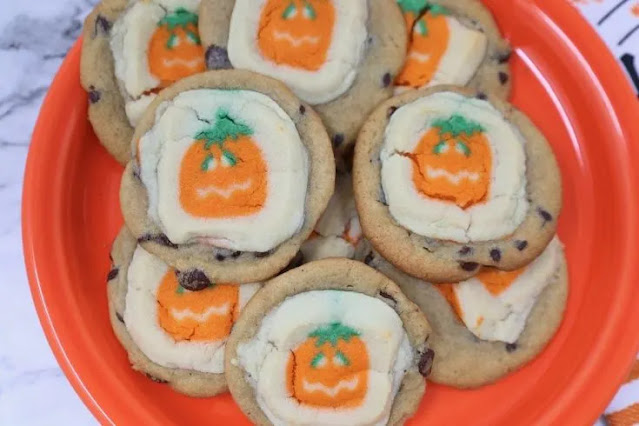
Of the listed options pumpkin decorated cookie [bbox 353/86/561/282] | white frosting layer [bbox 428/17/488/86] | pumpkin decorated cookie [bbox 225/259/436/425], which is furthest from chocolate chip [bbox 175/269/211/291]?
white frosting layer [bbox 428/17/488/86]

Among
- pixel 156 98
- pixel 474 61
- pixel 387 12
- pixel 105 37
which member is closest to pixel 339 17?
pixel 387 12

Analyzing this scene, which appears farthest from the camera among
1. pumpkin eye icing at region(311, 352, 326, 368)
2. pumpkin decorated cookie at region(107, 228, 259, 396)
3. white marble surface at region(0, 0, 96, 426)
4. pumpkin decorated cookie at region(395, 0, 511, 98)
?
white marble surface at region(0, 0, 96, 426)

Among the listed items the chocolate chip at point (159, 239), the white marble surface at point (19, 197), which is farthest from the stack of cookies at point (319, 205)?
the white marble surface at point (19, 197)

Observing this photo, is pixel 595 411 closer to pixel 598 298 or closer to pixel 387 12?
pixel 598 298

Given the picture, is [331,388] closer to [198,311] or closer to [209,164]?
[198,311]

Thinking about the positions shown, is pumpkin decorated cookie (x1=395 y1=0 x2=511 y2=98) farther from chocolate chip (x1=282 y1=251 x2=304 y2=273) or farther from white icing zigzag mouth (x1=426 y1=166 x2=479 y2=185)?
chocolate chip (x1=282 y1=251 x2=304 y2=273)

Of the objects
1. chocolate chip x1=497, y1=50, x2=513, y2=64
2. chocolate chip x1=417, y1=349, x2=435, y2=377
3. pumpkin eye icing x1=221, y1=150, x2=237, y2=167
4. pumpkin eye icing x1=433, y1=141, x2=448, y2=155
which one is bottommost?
chocolate chip x1=417, y1=349, x2=435, y2=377

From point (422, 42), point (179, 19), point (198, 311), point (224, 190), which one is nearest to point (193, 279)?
point (198, 311)
